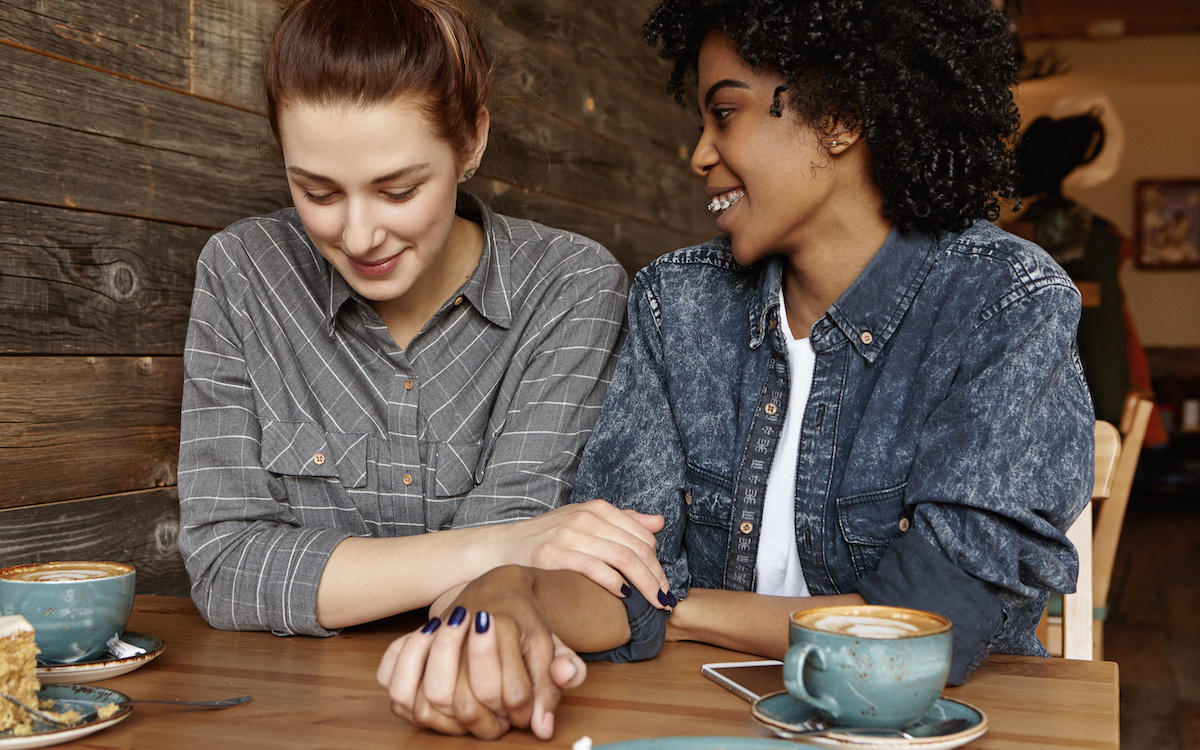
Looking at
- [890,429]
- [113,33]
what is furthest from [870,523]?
[113,33]

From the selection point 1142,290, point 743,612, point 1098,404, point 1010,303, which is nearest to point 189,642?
point 743,612

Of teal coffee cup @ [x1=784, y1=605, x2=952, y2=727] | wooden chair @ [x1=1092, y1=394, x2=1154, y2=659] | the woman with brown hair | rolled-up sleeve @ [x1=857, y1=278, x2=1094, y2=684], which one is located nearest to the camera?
teal coffee cup @ [x1=784, y1=605, x2=952, y2=727]

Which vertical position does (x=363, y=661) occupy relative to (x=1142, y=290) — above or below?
below

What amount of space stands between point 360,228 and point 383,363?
231 millimetres

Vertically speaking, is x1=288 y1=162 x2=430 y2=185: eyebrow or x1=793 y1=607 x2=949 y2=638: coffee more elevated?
x1=288 y1=162 x2=430 y2=185: eyebrow

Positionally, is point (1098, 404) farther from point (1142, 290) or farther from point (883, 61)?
point (1142, 290)

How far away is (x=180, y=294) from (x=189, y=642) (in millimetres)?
612

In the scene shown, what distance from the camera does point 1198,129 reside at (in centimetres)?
846

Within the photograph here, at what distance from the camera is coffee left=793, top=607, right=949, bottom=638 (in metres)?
0.72

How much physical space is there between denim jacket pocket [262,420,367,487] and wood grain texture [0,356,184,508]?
26 centimetres

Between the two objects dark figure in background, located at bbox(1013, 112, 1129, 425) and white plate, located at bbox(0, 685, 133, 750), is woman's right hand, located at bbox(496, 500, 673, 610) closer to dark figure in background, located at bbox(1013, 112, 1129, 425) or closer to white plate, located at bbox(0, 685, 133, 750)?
white plate, located at bbox(0, 685, 133, 750)

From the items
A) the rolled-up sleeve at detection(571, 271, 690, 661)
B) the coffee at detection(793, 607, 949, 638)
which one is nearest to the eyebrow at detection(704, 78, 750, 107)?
the rolled-up sleeve at detection(571, 271, 690, 661)

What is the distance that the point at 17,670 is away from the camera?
76 centimetres

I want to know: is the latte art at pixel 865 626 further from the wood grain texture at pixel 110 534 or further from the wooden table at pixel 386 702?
the wood grain texture at pixel 110 534
